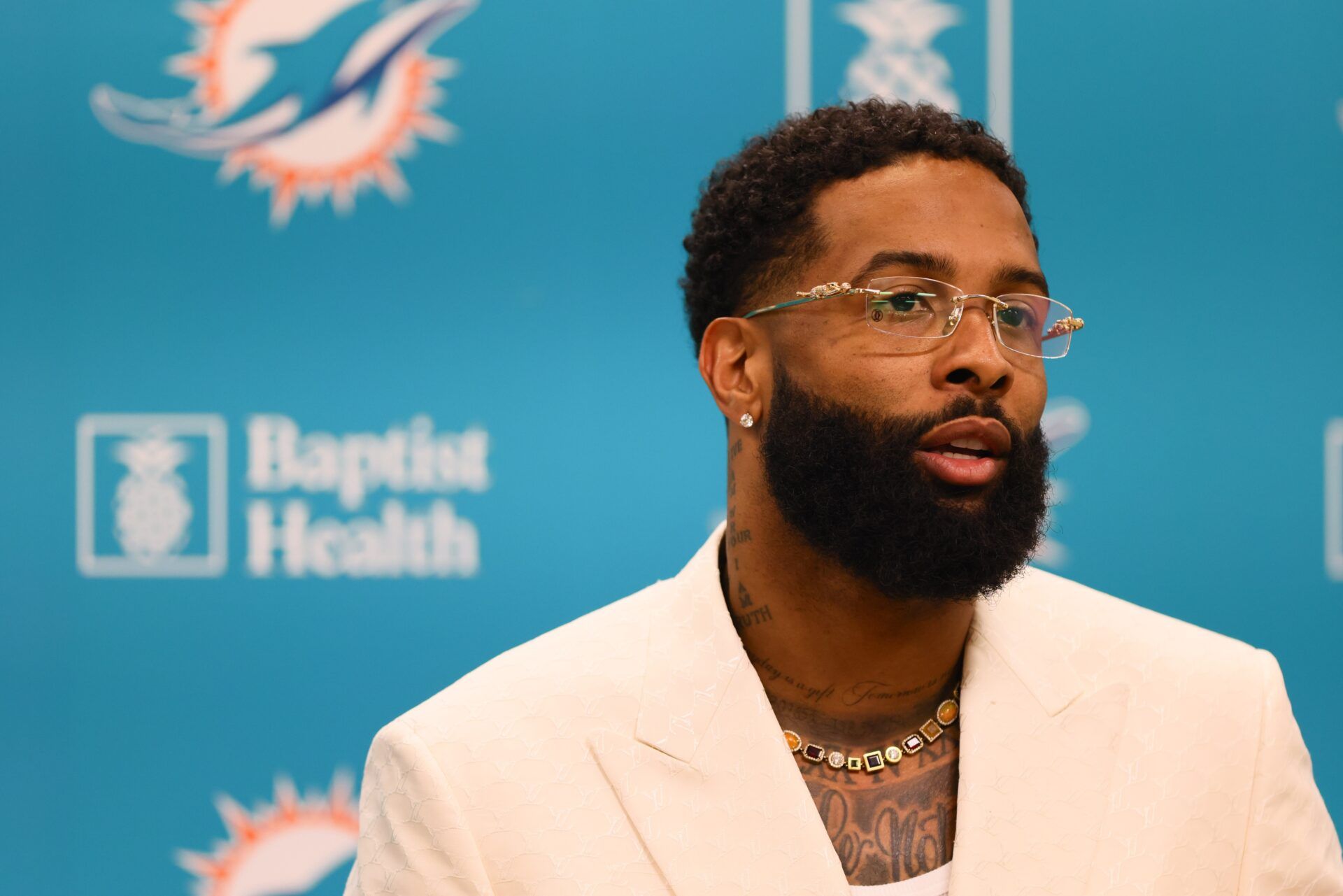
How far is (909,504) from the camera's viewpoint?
1.60 metres

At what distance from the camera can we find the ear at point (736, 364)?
179cm

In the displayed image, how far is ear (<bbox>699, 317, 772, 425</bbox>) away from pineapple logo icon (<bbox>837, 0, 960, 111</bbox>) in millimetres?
944

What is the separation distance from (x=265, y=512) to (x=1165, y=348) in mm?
1906

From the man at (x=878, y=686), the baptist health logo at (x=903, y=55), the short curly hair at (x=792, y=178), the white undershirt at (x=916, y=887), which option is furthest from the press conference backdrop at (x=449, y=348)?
the white undershirt at (x=916, y=887)

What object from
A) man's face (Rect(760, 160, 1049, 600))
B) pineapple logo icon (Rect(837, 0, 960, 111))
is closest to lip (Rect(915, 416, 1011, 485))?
man's face (Rect(760, 160, 1049, 600))

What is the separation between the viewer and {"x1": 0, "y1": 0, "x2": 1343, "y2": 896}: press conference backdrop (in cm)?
258

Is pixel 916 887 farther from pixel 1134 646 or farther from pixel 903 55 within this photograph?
pixel 903 55

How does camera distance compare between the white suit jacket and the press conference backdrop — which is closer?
the white suit jacket

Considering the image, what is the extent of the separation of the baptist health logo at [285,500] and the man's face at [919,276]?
43.1 inches

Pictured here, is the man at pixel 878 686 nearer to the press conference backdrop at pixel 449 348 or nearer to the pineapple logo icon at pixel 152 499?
the press conference backdrop at pixel 449 348

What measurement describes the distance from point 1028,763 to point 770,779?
0.34 metres

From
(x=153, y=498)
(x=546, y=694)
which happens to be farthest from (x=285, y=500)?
(x=546, y=694)

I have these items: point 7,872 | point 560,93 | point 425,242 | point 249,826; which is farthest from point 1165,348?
point 7,872

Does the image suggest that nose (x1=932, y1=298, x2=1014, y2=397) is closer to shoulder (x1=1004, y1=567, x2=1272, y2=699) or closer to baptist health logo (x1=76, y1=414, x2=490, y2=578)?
shoulder (x1=1004, y1=567, x2=1272, y2=699)
